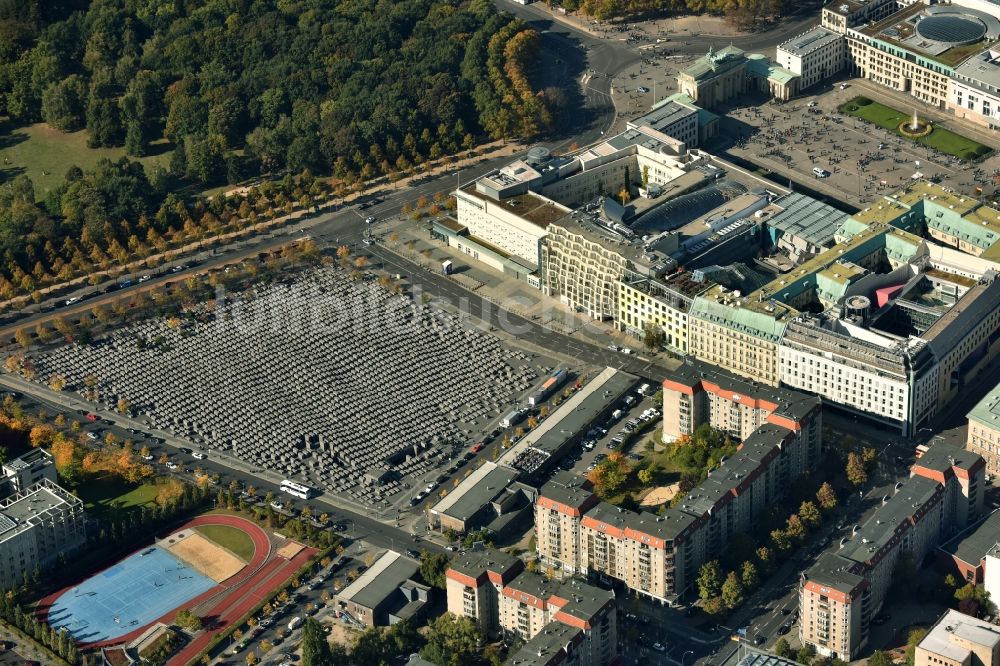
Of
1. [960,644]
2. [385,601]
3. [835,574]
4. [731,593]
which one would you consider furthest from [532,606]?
[960,644]

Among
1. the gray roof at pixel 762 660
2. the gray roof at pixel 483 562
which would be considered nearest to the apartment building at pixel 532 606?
the gray roof at pixel 483 562

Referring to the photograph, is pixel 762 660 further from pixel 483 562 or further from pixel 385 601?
pixel 385 601

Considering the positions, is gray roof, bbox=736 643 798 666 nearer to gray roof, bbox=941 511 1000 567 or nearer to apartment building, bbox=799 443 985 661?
apartment building, bbox=799 443 985 661

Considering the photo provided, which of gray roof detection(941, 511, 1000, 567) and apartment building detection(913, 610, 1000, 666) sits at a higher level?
apartment building detection(913, 610, 1000, 666)

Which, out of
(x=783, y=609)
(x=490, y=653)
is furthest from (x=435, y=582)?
(x=783, y=609)

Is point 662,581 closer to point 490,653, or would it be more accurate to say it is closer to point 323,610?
point 490,653

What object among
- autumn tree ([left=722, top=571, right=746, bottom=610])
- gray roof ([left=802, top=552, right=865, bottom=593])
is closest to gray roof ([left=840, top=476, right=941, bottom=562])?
gray roof ([left=802, top=552, right=865, bottom=593])
